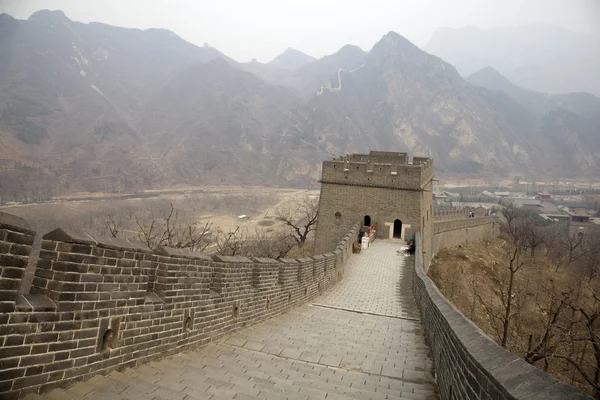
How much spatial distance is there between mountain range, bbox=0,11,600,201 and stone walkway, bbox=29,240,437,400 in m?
59.5

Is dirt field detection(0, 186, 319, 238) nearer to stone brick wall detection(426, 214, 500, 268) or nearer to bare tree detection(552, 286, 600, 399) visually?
stone brick wall detection(426, 214, 500, 268)

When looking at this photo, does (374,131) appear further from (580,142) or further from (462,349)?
(462,349)

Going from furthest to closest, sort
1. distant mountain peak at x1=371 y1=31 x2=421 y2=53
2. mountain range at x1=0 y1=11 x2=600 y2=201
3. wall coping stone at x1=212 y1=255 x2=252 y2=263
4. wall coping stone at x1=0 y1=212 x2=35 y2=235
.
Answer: distant mountain peak at x1=371 y1=31 x2=421 y2=53 < mountain range at x1=0 y1=11 x2=600 y2=201 < wall coping stone at x1=212 y1=255 x2=252 y2=263 < wall coping stone at x1=0 y1=212 x2=35 y2=235

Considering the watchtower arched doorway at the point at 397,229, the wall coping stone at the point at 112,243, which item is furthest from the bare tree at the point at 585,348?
the watchtower arched doorway at the point at 397,229

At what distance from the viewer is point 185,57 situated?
16588 cm

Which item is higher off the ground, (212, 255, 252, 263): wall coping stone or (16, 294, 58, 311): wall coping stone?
(212, 255, 252, 263): wall coping stone

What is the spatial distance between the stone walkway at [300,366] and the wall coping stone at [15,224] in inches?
53.0

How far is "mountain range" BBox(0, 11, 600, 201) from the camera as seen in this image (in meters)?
79.9

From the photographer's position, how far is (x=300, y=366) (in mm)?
5754

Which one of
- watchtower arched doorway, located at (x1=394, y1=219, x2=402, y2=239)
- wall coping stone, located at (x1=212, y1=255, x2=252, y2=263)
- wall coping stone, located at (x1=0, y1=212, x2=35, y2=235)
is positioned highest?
watchtower arched doorway, located at (x1=394, y1=219, x2=402, y2=239)

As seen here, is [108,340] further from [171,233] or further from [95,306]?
[171,233]

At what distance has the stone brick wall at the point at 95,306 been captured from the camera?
125 inches

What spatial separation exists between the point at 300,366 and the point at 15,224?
A: 4.00 meters

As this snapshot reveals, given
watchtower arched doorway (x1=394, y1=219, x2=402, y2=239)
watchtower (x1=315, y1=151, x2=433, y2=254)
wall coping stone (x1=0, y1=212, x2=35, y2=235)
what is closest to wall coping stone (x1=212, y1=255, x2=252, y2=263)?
wall coping stone (x1=0, y1=212, x2=35, y2=235)
